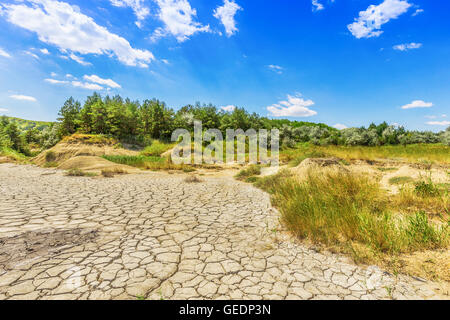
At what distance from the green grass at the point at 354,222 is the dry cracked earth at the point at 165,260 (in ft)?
1.47

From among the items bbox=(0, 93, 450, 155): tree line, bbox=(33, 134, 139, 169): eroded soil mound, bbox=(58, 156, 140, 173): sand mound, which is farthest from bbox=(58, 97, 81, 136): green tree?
bbox=(58, 156, 140, 173): sand mound

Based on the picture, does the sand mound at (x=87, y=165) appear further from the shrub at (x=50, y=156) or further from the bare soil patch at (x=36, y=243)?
the bare soil patch at (x=36, y=243)

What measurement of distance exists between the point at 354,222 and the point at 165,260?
121 inches

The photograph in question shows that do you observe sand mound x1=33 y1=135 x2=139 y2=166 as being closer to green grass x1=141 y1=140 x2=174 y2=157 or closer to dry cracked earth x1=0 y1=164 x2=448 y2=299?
green grass x1=141 y1=140 x2=174 y2=157

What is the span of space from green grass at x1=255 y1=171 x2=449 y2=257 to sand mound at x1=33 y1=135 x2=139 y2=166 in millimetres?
19693

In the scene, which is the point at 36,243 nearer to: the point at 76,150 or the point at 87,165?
the point at 87,165

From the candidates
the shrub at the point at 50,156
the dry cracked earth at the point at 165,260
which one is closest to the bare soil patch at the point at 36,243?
the dry cracked earth at the point at 165,260

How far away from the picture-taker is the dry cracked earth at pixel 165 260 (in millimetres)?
2281

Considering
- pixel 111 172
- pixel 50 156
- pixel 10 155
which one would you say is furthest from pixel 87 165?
pixel 10 155

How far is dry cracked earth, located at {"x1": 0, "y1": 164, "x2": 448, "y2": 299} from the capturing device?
89.8 inches

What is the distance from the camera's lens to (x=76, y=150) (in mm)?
18984

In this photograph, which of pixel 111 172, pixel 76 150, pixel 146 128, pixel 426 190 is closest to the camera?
pixel 426 190

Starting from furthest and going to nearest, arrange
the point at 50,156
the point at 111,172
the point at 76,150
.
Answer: the point at 76,150 → the point at 50,156 → the point at 111,172
